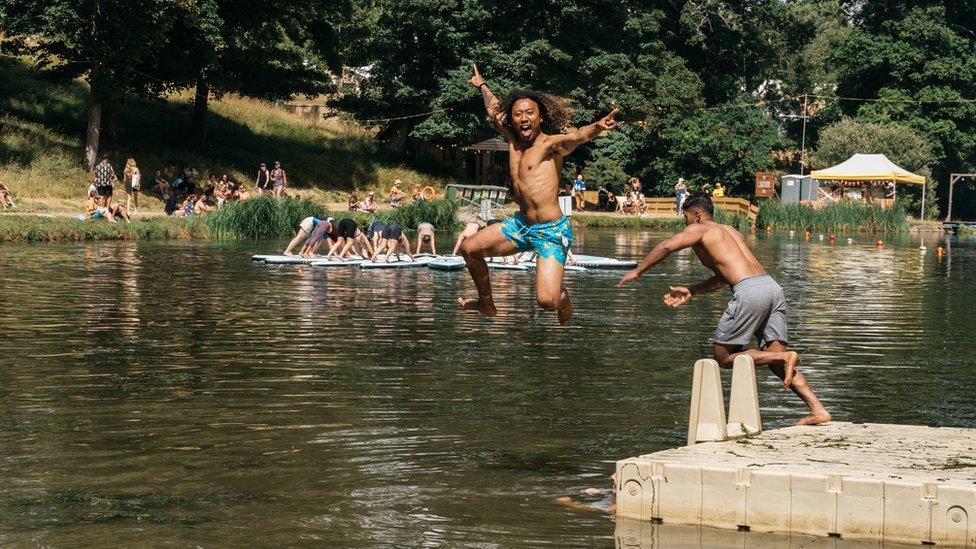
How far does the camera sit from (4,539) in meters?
9.63

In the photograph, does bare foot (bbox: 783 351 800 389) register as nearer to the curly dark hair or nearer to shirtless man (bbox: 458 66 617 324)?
shirtless man (bbox: 458 66 617 324)

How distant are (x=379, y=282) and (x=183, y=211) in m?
22.0

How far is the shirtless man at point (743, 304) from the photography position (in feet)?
40.6

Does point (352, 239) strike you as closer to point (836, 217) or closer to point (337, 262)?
point (337, 262)

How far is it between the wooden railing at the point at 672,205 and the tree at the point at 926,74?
54.0ft

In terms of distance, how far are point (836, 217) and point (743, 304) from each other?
55.1 metres

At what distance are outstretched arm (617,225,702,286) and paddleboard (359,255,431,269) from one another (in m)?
22.7

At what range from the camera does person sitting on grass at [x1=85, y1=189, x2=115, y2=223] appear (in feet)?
154

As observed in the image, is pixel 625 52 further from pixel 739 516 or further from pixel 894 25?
pixel 739 516

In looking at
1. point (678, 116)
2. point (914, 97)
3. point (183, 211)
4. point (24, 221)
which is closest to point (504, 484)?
point (24, 221)

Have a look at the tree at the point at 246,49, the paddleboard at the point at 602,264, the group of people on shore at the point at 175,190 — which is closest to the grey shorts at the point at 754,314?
the paddleboard at the point at 602,264

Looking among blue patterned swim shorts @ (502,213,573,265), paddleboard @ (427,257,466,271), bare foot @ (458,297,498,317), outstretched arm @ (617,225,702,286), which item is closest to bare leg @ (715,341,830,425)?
outstretched arm @ (617,225,702,286)

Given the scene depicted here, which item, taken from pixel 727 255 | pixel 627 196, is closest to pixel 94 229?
pixel 627 196

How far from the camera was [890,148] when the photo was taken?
81125 mm
